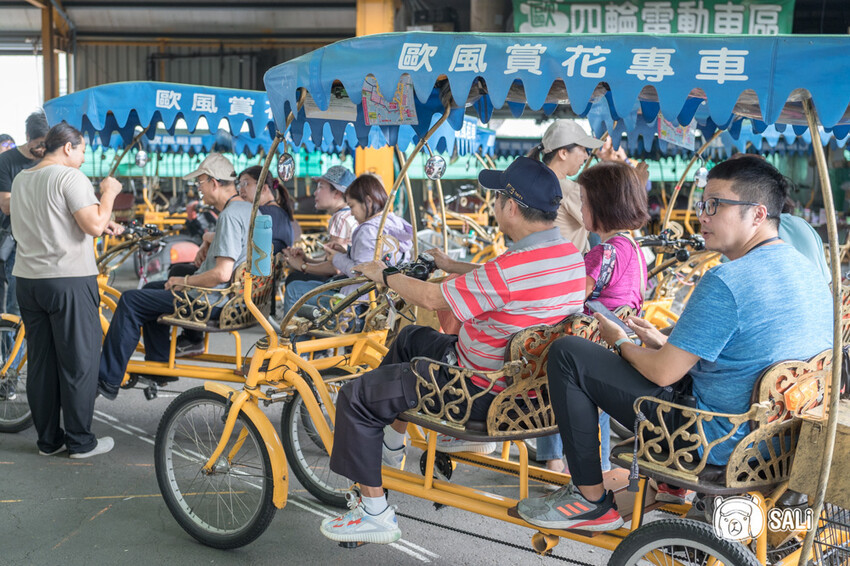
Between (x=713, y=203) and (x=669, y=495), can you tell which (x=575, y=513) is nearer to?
(x=669, y=495)

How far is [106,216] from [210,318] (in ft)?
2.79

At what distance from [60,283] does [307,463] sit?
5.67 ft

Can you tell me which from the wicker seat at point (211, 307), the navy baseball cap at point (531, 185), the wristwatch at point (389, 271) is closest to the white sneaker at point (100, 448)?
the wicker seat at point (211, 307)

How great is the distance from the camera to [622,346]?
252 cm

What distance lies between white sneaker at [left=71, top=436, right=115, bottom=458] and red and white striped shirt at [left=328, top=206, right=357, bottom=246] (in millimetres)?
2256

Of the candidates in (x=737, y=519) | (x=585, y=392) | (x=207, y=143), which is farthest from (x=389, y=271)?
(x=207, y=143)

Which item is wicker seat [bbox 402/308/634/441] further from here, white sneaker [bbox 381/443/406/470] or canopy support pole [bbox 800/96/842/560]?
canopy support pole [bbox 800/96/842/560]

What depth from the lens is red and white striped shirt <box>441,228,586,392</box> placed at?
2.74m

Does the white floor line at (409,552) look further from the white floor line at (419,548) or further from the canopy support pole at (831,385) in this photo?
the canopy support pole at (831,385)

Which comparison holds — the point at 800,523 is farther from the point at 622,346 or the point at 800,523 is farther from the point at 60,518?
the point at 60,518

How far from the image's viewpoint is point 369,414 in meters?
2.88

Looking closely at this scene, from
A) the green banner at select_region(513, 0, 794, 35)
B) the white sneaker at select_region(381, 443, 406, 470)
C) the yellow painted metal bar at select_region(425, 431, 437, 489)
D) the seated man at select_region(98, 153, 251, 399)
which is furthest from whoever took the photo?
the green banner at select_region(513, 0, 794, 35)

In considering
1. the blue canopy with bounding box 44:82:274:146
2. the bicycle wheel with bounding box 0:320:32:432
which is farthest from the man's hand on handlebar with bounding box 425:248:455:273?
the bicycle wheel with bounding box 0:320:32:432

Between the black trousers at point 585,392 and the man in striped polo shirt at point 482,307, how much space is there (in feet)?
0.88
